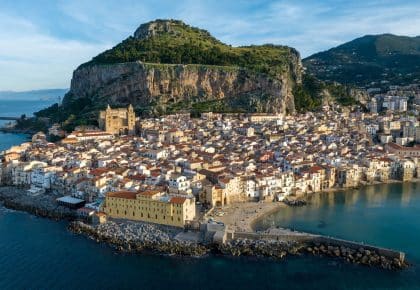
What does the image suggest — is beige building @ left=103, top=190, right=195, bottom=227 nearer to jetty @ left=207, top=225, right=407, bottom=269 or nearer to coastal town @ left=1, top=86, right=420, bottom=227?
coastal town @ left=1, top=86, right=420, bottom=227

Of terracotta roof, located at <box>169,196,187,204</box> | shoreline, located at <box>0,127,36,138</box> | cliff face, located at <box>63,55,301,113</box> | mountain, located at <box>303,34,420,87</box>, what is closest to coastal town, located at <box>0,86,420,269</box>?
terracotta roof, located at <box>169,196,187,204</box>

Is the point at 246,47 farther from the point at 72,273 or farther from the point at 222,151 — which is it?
the point at 72,273

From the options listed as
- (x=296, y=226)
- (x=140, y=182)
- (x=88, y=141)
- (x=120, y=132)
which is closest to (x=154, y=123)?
(x=120, y=132)

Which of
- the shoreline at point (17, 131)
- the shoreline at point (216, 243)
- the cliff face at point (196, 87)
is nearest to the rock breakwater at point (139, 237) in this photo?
the shoreline at point (216, 243)

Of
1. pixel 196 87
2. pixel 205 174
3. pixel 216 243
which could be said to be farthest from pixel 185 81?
pixel 216 243

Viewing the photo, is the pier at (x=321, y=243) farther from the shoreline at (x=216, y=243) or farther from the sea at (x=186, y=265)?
the sea at (x=186, y=265)
